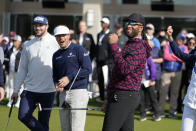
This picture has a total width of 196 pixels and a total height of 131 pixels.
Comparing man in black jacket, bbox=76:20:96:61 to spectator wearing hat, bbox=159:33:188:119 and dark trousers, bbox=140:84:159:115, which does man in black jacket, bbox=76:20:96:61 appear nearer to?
spectator wearing hat, bbox=159:33:188:119

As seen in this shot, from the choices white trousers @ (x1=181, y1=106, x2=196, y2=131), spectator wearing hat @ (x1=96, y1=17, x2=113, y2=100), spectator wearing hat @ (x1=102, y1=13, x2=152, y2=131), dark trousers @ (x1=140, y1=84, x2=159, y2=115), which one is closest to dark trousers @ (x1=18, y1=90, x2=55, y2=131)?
spectator wearing hat @ (x1=102, y1=13, x2=152, y2=131)

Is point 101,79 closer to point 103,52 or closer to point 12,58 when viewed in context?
point 103,52

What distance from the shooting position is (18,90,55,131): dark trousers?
21.6 feet

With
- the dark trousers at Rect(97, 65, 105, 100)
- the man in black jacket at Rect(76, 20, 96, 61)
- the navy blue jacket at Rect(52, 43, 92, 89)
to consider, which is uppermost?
the navy blue jacket at Rect(52, 43, 92, 89)

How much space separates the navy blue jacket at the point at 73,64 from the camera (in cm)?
637

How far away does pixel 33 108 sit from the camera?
6762 millimetres

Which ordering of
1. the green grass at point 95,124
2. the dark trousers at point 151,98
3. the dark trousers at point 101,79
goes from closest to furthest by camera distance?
1. the green grass at point 95,124
2. the dark trousers at point 151,98
3. the dark trousers at point 101,79

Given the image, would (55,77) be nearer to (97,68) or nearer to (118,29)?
(118,29)

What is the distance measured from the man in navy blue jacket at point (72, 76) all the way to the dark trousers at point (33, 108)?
465 mm

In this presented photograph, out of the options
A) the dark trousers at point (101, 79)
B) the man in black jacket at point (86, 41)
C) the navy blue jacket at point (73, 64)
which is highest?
the navy blue jacket at point (73, 64)

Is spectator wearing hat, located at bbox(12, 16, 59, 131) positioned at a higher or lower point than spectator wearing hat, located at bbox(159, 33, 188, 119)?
higher

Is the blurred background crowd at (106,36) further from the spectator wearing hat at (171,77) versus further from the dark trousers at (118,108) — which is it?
the dark trousers at (118,108)

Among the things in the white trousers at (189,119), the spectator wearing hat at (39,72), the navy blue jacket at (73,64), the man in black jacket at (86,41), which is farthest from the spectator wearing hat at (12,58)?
the white trousers at (189,119)

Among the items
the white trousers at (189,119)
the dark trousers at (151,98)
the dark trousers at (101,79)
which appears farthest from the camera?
the dark trousers at (101,79)
